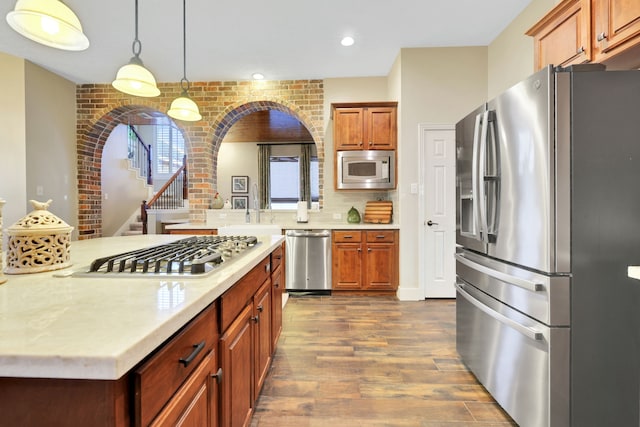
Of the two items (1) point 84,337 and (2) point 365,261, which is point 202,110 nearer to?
(2) point 365,261

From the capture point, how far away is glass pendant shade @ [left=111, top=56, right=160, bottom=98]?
2.02 m

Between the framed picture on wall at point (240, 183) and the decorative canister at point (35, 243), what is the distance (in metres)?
8.21

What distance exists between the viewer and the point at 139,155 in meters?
8.52

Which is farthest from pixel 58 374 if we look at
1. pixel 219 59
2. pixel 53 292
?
pixel 219 59

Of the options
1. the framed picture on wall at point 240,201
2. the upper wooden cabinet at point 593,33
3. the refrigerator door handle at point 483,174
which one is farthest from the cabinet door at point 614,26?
the framed picture on wall at point 240,201

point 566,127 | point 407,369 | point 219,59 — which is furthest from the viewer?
point 219,59

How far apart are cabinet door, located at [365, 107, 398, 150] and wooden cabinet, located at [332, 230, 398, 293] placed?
1133mm

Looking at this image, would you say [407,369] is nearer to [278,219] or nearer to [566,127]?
[566,127]

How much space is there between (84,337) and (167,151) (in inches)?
419

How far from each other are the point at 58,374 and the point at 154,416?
25cm

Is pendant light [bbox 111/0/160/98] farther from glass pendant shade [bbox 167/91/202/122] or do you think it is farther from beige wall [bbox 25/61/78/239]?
beige wall [bbox 25/61/78/239]

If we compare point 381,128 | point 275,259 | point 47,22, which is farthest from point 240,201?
point 47,22

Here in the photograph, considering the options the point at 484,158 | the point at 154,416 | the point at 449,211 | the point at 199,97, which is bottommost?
the point at 154,416

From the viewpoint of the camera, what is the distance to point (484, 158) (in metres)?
1.86
